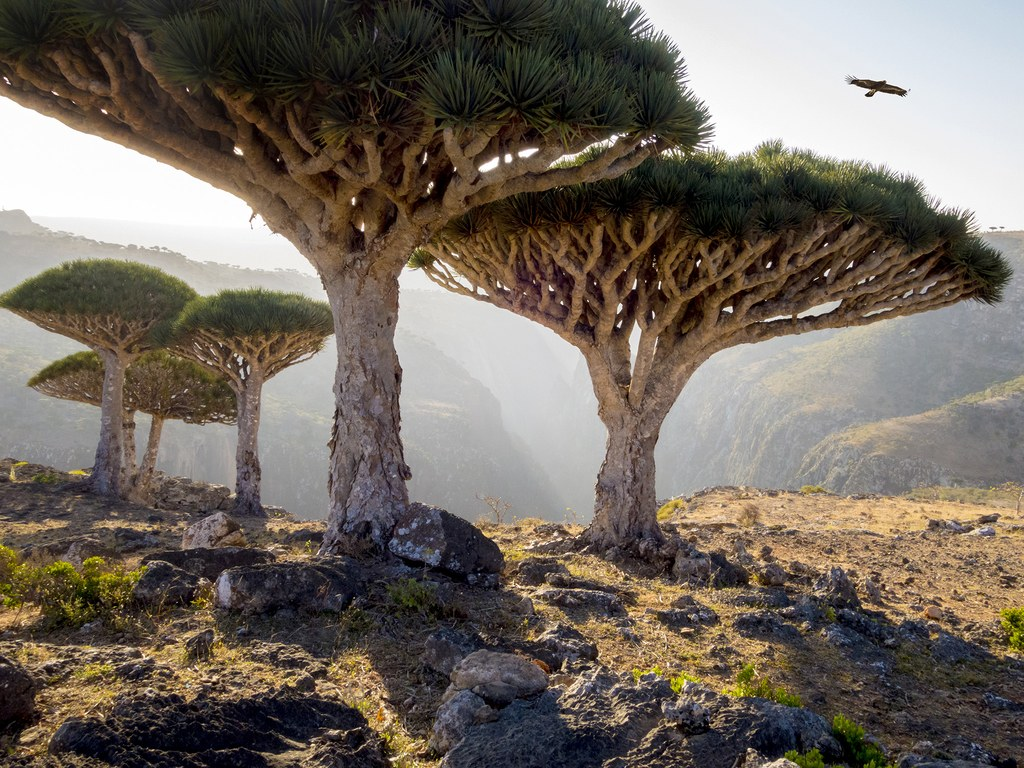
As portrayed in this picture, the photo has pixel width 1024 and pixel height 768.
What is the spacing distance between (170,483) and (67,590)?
58.1ft

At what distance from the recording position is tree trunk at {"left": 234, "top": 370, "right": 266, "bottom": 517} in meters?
16.4

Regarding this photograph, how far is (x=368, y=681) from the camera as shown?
3846mm

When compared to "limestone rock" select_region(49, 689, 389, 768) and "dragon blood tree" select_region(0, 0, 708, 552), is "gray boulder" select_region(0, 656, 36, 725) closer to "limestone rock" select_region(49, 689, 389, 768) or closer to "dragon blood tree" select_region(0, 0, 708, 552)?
"limestone rock" select_region(49, 689, 389, 768)

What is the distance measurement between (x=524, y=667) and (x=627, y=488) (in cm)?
650

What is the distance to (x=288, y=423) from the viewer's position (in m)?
58.0

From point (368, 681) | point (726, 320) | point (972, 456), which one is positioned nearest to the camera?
point (368, 681)

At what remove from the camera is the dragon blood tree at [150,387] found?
18.8 metres

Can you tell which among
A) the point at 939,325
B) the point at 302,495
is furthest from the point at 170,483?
the point at 939,325

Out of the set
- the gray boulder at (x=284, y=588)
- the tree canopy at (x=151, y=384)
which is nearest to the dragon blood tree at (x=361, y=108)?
the gray boulder at (x=284, y=588)

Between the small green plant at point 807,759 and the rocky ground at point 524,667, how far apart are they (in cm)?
10

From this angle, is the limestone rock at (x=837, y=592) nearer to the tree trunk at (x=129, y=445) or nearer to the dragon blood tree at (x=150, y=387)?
the dragon blood tree at (x=150, y=387)

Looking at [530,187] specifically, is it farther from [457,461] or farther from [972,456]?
[457,461]

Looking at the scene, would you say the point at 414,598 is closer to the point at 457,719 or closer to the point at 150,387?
the point at 457,719

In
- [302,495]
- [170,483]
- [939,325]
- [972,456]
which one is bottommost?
[302,495]
